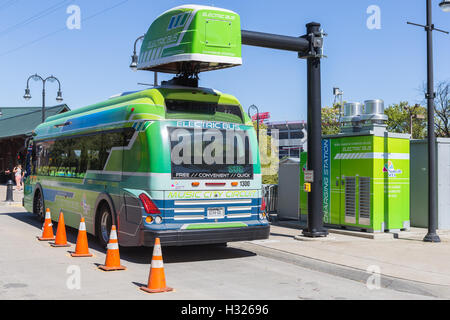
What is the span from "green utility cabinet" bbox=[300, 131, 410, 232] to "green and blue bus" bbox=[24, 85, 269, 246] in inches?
153

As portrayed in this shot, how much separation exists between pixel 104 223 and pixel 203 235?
101 inches

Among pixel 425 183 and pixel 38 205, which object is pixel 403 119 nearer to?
pixel 425 183

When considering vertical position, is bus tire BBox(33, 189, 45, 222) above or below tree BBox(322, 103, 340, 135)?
below

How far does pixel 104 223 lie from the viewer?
33.8ft

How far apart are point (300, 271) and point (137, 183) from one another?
3.25 meters

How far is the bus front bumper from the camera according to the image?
8.48 m

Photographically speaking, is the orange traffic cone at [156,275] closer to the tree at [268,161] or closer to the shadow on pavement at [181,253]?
the shadow on pavement at [181,253]

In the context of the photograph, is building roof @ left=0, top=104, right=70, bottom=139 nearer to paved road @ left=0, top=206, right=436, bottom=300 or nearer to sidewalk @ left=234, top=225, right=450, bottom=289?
paved road @ left=0, top=206, right=436, bottom=300

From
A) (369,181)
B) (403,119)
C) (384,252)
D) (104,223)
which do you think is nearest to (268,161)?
(403,119)

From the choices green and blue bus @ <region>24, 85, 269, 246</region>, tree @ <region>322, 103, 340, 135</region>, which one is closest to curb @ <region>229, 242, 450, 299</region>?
green and blue bus @ <region>24, 85, 269, 246</region>

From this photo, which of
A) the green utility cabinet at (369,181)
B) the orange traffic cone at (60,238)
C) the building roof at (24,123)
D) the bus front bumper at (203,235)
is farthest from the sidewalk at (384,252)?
the building roof at (24,123)

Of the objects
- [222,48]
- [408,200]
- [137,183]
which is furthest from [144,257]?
[408,200]

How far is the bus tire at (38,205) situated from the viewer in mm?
14516

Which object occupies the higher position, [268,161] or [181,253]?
[268,161]
